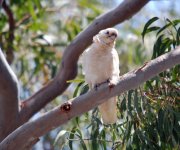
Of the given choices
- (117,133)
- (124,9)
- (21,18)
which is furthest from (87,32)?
(21,18)

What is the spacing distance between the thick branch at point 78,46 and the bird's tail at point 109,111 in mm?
849

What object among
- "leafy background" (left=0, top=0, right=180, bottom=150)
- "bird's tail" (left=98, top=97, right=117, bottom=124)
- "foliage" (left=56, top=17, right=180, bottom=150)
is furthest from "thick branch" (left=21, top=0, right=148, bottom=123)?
"bird's tail" (left=98, top=97, right=117, bottom=124)

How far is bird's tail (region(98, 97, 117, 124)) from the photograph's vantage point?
3.47 meters

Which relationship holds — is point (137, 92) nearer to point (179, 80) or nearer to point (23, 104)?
point (179, 80)

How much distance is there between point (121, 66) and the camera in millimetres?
5547

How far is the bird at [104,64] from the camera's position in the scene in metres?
3.48

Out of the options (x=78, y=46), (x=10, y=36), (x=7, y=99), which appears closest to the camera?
(x=7, y=99)

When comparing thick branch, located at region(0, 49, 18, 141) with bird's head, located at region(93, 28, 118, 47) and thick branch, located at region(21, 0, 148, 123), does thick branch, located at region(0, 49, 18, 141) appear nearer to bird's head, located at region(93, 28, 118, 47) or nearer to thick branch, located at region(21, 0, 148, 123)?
thick branch, located at region(21, 0, 148, 123)

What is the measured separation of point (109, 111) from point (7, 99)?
2.35 ft

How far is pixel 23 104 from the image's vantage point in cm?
420

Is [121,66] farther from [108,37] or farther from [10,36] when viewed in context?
[108,37]

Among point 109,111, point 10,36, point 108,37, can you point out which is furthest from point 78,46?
point 10,36

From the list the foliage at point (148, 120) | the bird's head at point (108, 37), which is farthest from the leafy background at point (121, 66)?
the bird's head at point (108, 37)

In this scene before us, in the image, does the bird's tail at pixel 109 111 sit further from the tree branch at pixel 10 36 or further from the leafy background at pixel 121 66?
the tree branch at pixel 10 36
